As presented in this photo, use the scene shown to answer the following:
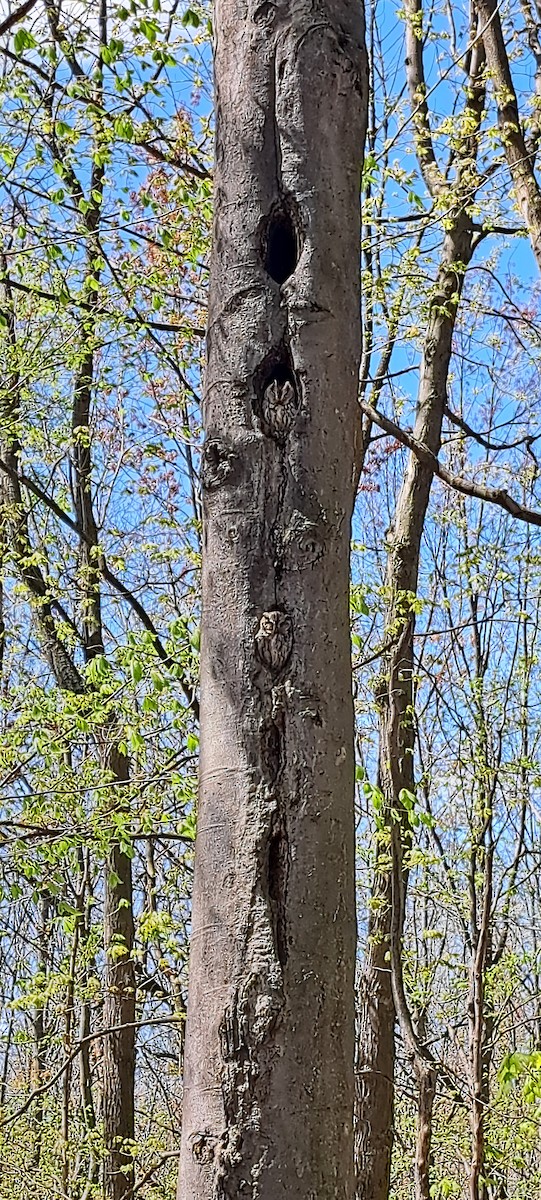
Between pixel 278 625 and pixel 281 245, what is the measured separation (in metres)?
0.64

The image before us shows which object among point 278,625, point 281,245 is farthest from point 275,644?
point 281,245

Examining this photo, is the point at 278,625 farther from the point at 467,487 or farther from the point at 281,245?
the point at 467,487

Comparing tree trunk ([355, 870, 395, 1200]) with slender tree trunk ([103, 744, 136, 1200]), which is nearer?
tree trunk ([355, 870, 395, 1200])

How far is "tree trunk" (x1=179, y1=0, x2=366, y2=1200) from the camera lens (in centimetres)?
132

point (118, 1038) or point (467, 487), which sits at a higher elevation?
point (467, 487)

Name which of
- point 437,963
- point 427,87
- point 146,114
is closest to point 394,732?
point 437,963

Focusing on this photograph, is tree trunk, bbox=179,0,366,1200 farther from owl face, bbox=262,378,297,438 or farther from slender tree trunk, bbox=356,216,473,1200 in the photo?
slender tree trunk, bbox=356,216,473,1200

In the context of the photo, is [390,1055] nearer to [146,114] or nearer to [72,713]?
[72,713]

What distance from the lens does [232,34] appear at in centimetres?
186

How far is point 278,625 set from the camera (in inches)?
58.7

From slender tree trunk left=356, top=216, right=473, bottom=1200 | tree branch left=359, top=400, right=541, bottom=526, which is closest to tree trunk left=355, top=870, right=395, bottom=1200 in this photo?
slender tree trunk left=356, top=216, right=473, bottom=1200

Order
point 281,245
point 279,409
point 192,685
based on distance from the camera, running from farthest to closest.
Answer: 1. point 192,685
2. point 281,245
3. point 279,409

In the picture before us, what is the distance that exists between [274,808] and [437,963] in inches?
200

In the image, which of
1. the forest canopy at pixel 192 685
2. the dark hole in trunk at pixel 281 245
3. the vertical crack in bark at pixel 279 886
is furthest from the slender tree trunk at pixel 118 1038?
the vertical crack in bark at pixel 279 886
